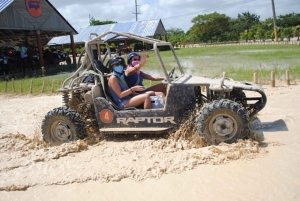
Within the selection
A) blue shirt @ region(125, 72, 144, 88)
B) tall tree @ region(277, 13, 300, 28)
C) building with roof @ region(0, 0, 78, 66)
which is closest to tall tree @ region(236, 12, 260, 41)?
tall tree @ region(277, 13, 300, 28)

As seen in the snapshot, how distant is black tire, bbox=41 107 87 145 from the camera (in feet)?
17.5

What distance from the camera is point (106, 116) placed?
5.18m

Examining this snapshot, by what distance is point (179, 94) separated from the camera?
4.82 metres

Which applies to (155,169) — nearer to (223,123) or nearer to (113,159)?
(113,159)

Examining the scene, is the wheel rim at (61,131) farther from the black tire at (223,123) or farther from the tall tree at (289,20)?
the tall tree at (289,20)

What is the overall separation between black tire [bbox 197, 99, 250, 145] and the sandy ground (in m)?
0.13

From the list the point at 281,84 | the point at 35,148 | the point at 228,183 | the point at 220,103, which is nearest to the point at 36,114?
the point at 35,148

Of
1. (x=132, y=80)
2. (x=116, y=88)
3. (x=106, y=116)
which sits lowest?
(x=106, y=116)

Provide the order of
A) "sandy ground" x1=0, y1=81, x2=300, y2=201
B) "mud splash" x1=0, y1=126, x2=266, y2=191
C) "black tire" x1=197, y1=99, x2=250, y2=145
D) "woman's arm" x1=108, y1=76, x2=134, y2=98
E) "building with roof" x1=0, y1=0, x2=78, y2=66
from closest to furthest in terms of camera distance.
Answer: "sandy ground" x1=0, y1=81, x2=300, y2=201, "mud splash" x1=0, y1=126, x2=266, y2=191, "black tire" x1=197, y1=99, x2=250, y2=145, "woman's arm" x1=108, y1=76, x2=134, y2=98, "building with roof" x1=0, y1=0, x2=78, y2=66

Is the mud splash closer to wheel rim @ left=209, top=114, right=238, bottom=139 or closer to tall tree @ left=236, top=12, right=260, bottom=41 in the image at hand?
wheel rim @ left=209, top=114, right=238, bottom=139

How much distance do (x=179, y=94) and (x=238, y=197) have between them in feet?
6.11

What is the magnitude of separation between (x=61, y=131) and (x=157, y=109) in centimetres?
175

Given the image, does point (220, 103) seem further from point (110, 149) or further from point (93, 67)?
point (93, 67)

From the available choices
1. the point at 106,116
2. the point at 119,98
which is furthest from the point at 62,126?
the point at 119,98
